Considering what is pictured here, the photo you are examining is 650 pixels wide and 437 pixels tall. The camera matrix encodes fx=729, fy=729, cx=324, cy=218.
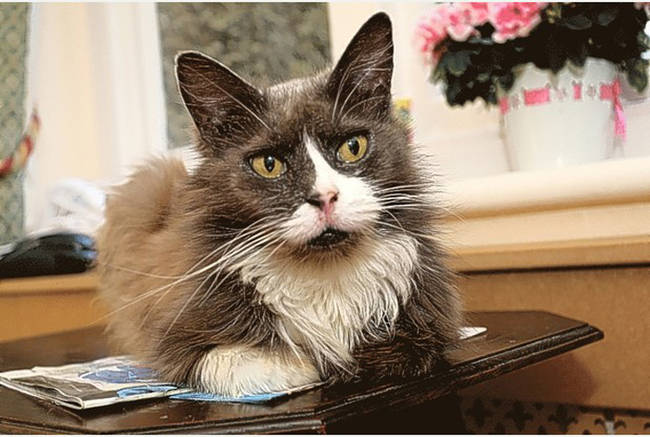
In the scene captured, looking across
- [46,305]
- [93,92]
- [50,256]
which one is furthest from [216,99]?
[93,92]

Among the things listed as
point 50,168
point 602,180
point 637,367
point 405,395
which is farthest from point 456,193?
point 50,168

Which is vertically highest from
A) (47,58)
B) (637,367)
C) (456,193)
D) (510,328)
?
(47,58)

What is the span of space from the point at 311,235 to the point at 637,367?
2.26 ft

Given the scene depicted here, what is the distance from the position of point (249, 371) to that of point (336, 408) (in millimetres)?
135

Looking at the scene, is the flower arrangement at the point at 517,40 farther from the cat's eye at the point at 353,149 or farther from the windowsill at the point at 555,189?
the cat's eye at the point at 353,149

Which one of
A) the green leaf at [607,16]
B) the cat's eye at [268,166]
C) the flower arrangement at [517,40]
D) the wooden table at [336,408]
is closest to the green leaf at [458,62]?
the flower arrangement at [517,40]

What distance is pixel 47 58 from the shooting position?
95.3 inches

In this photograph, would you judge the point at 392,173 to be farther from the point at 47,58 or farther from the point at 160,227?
the point at 47,58

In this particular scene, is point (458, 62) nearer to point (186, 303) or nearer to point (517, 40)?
point (517, 40)

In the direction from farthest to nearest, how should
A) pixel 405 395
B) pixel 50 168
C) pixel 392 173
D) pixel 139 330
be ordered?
pixel 50 168 < pixel 139 330 < pixel 392 173 < pixel 405 395

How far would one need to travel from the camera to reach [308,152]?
729mm

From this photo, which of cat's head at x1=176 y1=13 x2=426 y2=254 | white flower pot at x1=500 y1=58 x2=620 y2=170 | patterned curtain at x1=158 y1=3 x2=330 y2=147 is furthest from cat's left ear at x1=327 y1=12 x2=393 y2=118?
patterned curtain at x1=158 y1=3 x2=330 y2=147

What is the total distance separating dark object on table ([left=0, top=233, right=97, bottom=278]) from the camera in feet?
5.96

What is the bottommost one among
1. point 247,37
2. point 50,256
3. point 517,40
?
point 50,256
